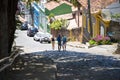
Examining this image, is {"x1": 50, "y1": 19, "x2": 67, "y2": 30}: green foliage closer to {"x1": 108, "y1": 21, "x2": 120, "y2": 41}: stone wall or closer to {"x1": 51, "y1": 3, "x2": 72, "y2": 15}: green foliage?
{"x1": 51, "y1": 3, "x2": 72, "y2": 15}: green foliage

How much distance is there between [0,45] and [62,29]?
5511 cm

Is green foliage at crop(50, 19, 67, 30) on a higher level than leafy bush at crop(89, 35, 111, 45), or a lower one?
higher

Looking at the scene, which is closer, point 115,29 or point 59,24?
point 115,29

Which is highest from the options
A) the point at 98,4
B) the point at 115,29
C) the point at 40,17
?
the point at 98,4

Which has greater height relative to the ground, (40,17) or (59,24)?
(40,17)

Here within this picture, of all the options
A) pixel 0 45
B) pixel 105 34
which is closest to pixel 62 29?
pixel 105 34

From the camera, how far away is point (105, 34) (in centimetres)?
5434

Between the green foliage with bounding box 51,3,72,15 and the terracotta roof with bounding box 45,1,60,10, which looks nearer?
the green foliage with bounding box 51,3,72,15

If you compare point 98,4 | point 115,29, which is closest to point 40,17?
point 98,4

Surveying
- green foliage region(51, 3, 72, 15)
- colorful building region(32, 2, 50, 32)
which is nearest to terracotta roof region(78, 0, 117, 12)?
green foliage region(51, 3, 72, 15)

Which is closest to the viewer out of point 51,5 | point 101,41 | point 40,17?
point 101,41

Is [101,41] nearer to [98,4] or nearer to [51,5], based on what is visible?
[98,4]

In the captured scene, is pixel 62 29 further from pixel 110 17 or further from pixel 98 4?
pixel 110 17

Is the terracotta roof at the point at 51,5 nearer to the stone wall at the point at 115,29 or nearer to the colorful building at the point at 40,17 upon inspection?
the colorful building at the point at 40,17
